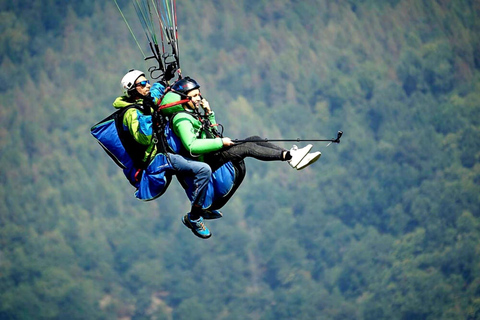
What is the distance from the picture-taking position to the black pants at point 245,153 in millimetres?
16016

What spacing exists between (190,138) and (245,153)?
2.92 feet

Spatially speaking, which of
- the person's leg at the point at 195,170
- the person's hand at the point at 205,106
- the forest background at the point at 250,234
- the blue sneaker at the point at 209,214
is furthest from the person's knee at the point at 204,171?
the forest background at the point at 250,234

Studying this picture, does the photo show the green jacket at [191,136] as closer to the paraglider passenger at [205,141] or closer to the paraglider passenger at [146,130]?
the paraglider passenger at [205,141]

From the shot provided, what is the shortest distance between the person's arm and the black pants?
52 cm

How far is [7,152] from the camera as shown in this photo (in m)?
189

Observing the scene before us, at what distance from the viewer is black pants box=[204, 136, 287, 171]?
16016 millimetres

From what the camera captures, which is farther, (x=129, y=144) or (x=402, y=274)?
(x=402, y=274)

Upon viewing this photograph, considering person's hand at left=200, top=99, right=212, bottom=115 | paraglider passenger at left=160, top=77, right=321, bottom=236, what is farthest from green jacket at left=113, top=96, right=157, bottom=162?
person's hand at left=200, top=99, right=212, bottom=115

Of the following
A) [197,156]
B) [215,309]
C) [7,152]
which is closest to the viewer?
[197,156]

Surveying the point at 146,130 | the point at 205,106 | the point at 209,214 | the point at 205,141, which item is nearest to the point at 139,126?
the point at 146,130

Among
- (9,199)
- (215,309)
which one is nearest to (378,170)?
(215,309)

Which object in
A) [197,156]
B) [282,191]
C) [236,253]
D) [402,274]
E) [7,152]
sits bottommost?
[197,156]

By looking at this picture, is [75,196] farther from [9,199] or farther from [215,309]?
[215,309]

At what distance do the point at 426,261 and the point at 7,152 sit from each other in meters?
74.2
